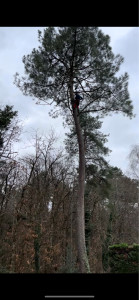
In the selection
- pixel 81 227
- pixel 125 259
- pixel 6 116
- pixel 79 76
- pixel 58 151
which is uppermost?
pixel 79 76

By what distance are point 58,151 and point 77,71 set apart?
366 cm

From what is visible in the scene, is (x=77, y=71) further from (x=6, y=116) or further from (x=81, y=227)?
(x=81, y=227)

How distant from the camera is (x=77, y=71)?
6.40 meters

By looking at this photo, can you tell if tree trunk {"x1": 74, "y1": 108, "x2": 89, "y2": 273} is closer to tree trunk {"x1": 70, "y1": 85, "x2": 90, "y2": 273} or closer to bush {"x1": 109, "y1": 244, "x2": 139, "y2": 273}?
tree trunk {"x1": 70, "y1": 85, "x2": 90, "y2": 273}

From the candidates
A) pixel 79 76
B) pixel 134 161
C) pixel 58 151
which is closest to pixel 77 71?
pixel 79 76

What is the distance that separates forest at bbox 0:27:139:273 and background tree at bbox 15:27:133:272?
0.06 ft

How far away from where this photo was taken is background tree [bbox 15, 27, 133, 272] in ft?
19.7

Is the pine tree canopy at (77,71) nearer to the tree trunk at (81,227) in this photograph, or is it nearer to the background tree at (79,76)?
the background tree at (79,76)

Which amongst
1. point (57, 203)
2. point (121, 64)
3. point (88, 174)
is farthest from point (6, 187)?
point (121, 64)

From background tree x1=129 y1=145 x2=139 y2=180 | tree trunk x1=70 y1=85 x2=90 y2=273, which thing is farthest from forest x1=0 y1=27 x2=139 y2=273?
background tree x1=129 y1=145 x2=139 y2=180
